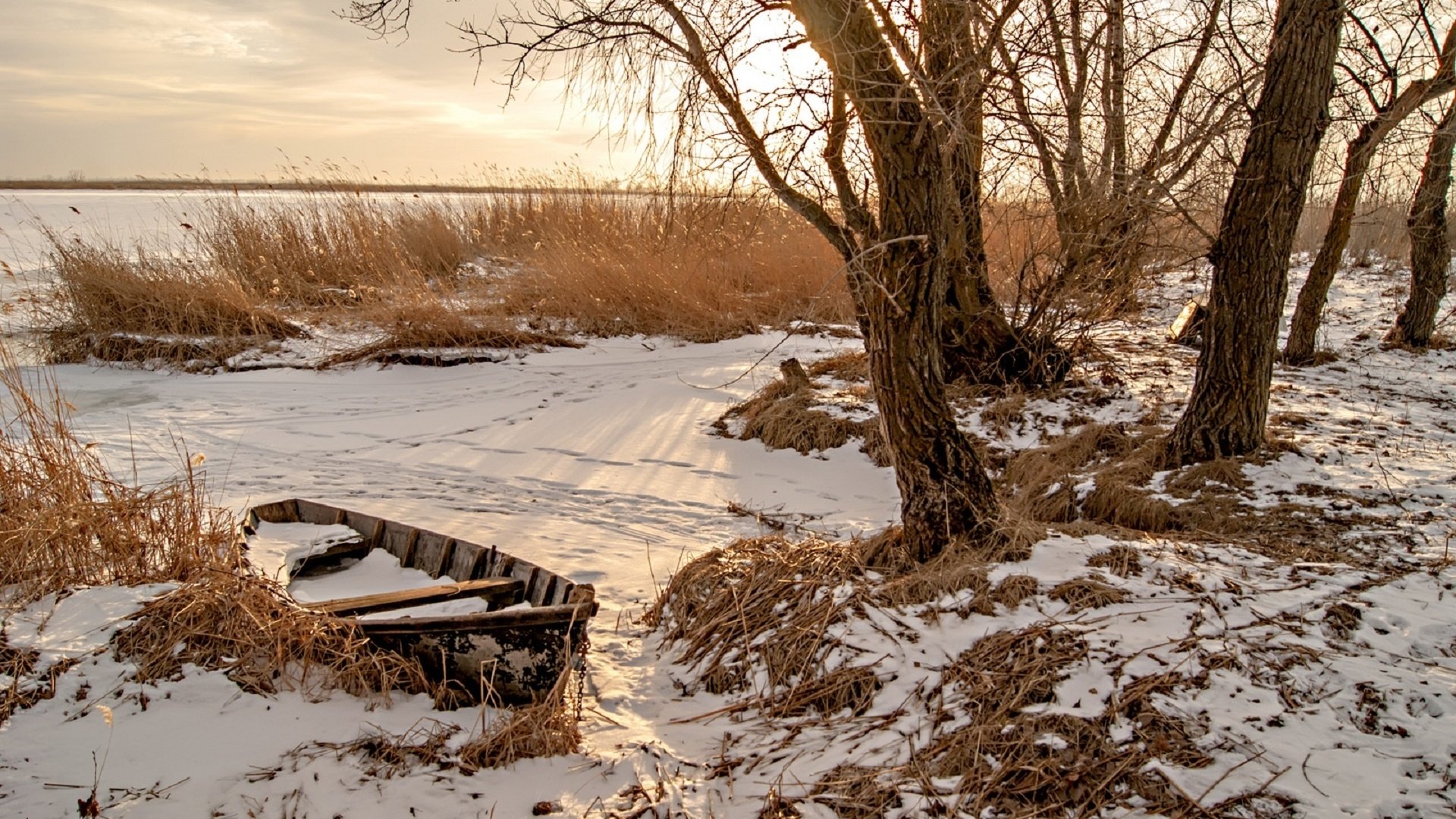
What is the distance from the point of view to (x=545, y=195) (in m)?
15.0

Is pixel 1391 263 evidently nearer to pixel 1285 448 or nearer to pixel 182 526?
pixel 1285 448

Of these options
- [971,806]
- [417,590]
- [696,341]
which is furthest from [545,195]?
[971,806]

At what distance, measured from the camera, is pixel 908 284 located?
3.53 meters

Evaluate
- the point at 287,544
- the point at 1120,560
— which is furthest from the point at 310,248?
the point at 1120,560

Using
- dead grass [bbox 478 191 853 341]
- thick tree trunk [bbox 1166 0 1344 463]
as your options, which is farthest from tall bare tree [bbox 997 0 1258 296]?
dead grass [bbox 478 191 853 341]

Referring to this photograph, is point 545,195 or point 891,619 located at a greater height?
point 545,195

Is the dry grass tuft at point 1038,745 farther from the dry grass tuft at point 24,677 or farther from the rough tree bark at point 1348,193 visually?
the rough tree bark at point 1348,193

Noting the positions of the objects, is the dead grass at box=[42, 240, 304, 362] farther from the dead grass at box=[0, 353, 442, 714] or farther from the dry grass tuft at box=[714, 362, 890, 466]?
the dead grass at box=[0, 353, 442, 714]

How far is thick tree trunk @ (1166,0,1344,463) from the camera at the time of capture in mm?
4504

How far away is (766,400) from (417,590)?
14.2 ft

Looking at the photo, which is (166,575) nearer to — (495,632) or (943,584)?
(495,632)

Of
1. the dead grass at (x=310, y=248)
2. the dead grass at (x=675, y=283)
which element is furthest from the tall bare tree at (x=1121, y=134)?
the dead grass at (x=310, y=248)

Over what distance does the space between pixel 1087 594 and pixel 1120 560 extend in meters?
0.36

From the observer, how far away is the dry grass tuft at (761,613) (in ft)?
11.6
